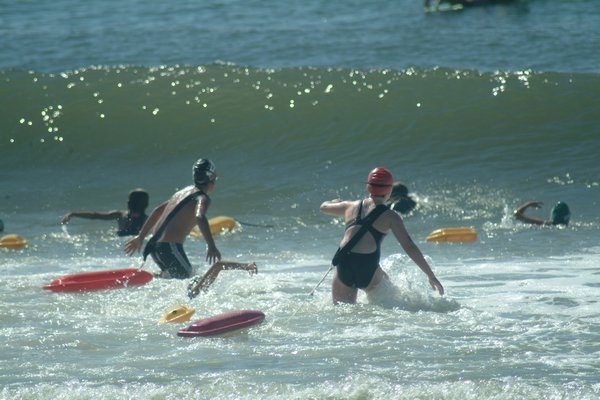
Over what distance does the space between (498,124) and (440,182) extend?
2.67 metres

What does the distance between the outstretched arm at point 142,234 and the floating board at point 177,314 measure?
1291 millimetres

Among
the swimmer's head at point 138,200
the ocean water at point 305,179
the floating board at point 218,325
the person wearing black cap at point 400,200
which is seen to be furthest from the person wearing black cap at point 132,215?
the floating board at point 218,325

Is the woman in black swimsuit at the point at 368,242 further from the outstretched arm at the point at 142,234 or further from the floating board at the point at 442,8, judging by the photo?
the floating board at the point at 442,8

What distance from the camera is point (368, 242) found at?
923cm

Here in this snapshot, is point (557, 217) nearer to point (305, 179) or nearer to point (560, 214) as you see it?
point (560, 214)

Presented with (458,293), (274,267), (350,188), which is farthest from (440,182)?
(458,293)

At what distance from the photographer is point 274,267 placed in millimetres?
11953

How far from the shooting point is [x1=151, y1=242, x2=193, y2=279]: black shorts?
34.5ft

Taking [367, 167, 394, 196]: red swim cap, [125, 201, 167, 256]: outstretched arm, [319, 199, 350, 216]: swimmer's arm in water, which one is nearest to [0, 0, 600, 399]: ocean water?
[125, 201, 167, 256]: outstretched arm

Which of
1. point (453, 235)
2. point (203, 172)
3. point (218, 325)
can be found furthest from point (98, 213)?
point (218, 325)

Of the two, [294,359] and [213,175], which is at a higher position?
[213,175]

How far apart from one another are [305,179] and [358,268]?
323 inches

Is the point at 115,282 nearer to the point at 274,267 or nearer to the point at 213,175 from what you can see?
the point at 213,175

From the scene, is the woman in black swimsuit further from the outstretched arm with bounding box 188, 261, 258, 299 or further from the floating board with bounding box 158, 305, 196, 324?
Result: the floating board with bounding box 158, 305, 196, 324
